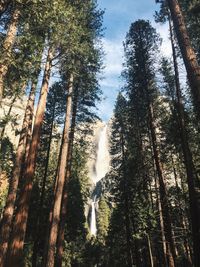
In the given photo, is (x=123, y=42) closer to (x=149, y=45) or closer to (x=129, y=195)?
(x=149, y=45)

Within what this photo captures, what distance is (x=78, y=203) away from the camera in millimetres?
38844

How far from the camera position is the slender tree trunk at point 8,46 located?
9641 mm

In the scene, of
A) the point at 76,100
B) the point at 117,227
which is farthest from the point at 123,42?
the point at 117,227

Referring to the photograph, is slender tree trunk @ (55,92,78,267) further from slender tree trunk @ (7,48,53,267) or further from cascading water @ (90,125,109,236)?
cascading water @ (90,125,109,236)

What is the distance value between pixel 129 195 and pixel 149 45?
45.0 ft

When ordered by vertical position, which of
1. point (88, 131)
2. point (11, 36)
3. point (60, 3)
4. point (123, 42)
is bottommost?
point (11, 36)

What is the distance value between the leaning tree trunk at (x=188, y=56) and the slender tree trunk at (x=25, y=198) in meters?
7.21

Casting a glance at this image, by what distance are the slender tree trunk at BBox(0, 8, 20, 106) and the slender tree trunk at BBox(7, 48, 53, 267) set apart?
12.2ft

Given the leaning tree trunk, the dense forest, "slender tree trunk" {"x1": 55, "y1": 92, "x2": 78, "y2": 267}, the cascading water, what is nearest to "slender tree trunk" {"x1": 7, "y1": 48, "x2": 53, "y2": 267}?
the dense forest

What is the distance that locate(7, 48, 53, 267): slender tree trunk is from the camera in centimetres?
1126

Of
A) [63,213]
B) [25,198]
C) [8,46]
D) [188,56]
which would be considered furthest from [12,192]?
[188,56]

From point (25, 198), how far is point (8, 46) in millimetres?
5729

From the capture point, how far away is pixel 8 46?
9836mm

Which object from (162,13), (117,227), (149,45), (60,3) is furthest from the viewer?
(117,227)
